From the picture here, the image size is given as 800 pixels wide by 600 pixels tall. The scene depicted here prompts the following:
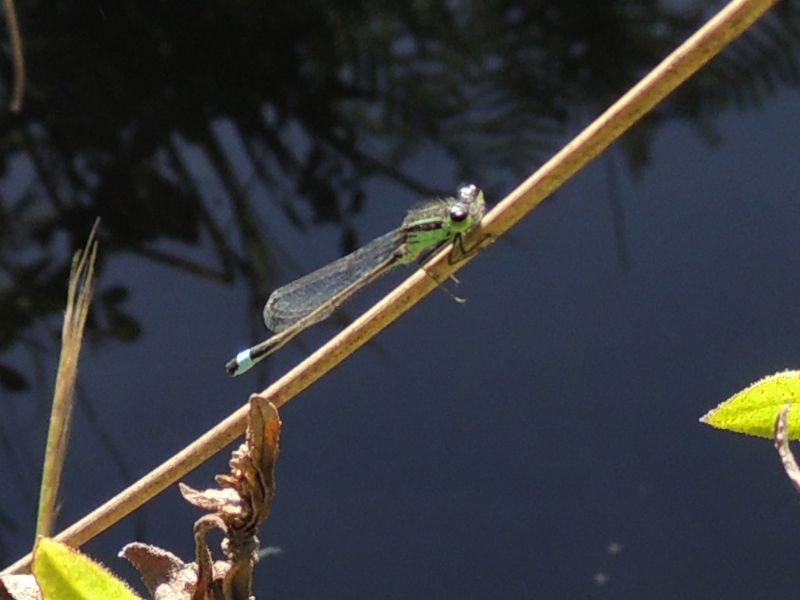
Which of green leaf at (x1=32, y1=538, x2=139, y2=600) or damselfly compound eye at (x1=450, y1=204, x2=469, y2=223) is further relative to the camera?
damselfly compound eye at (x1=450, y1=204, x2=469, y2=223)

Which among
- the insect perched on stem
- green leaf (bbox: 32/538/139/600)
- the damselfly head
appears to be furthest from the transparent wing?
green leaf (bbox: 32/538/139/600)

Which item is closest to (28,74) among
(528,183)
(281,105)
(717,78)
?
(281,105)

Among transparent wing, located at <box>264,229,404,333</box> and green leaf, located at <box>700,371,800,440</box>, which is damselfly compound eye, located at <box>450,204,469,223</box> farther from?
green leaf, located at <box>700,371,800,440</box>

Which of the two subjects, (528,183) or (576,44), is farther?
(576,44)

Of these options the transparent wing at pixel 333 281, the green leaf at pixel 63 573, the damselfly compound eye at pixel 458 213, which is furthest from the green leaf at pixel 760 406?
the transparent wing at pixel 333 281

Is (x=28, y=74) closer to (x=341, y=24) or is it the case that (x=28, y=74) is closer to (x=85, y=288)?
(x=341, y=24)
